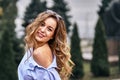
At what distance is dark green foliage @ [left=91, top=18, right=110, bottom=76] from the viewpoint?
54.6ft

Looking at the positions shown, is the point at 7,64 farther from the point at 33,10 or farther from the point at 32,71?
the point at 32,71

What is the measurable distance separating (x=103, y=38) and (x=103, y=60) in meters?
0.76

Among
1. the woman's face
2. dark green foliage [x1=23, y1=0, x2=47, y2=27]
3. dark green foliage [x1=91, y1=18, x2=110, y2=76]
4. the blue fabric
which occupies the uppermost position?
the woman's face

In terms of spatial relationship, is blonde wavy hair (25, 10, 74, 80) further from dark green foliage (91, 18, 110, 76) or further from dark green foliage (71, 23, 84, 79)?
dark green foliage (91, 18, 110, 76)

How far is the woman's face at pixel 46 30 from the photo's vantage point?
261cm

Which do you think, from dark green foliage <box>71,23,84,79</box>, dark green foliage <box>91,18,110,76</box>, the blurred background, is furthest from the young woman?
dark green foliage <box>91,18,110,76</box>

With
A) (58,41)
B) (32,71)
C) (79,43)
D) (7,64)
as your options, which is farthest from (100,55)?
(32,71)

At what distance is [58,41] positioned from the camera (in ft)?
8.78

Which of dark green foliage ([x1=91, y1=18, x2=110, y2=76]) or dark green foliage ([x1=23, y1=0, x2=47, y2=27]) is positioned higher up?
dark green foliage ([x1=23, y1=0, x2=47, y2=27])

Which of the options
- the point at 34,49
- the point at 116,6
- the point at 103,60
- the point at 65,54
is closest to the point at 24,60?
the point at 34,49

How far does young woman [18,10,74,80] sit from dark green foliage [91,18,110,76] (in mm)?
13873

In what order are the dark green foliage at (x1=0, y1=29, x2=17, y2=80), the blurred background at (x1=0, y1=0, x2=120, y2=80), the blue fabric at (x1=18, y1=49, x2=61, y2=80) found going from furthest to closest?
1. the blurred background at (x1=0, y1=0, x2=120, y2=80)
2. the dark green foliage at (x1=0, y1=29, x2=17, y2=80)
3. the blue fabric at (x1=18, y1=49, x2=61, y2=80)

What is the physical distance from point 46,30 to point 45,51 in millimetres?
118

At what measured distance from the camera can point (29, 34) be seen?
2.62 meters
